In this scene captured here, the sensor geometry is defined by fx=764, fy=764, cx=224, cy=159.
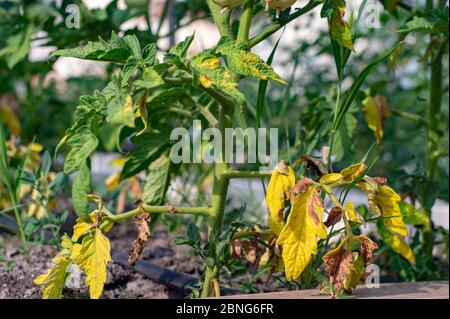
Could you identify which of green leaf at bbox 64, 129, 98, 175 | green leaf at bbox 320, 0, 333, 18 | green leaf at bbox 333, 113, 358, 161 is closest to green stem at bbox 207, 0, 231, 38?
green leaf at bbox 320, 0, 333, 18

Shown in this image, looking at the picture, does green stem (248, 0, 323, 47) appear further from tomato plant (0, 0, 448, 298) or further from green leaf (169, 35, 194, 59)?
green leaf (169, 35, 194, 59)

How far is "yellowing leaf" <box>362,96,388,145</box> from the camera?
1.54 meters

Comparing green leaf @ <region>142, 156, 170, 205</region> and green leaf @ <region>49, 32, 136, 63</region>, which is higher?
green leaf @ <region>49, 32, 136, 63</region>

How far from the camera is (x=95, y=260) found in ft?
3.47

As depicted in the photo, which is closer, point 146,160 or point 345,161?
point 146,160

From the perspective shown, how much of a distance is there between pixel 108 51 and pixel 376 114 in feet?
2.42

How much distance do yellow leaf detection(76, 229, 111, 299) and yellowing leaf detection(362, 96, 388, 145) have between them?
69 cm

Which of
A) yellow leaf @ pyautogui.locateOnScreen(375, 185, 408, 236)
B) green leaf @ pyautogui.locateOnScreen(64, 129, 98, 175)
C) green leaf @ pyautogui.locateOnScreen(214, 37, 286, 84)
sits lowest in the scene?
yellow leaf @ pyautogui.locateOnScreen(375, 185, 408, 236)

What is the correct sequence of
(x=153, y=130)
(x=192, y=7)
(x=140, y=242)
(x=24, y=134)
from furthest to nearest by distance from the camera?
(x=24, y=134), (x=192, y=7), (x=153, y=130), (x=140, y=242)

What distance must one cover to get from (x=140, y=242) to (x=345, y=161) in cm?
69

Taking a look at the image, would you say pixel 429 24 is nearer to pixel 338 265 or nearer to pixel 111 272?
pixel 338 265
